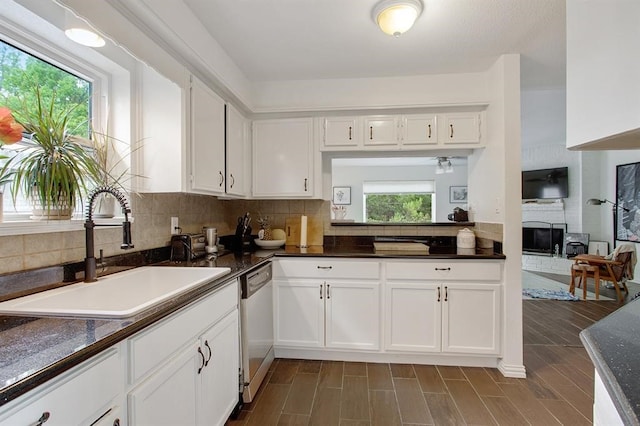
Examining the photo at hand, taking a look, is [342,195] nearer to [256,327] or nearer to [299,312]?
[299,312]

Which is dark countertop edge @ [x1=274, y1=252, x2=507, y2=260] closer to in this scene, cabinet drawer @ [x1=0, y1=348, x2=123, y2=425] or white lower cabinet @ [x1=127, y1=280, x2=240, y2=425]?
white lower cabinet @ [x1=127, y1=280, x2=240, y2=425]

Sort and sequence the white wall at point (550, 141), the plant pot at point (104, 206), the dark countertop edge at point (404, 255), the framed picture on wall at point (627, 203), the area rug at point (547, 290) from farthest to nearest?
the framed picture on wall at point (627, 203) < the area rug at point (547, 290) < the white wall at point (550, 141) < the dark countertop edge at point (404, 255) < the plant pot at point (104, 206)

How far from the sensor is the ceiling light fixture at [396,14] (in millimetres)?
1713

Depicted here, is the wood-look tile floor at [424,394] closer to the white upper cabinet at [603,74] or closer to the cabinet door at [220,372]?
the cabinet door at [220,372]

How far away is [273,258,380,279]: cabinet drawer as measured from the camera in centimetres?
243

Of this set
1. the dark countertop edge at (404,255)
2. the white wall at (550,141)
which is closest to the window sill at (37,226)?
the dark countertop edge at (404,255)

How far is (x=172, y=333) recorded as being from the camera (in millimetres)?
1182

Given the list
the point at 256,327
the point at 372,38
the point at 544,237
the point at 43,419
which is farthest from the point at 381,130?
the point at 544,237

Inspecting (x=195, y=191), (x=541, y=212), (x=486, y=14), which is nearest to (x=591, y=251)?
(x=541, y=212)

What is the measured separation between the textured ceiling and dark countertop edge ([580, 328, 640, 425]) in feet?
6.05

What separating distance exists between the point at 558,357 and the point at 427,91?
251cm

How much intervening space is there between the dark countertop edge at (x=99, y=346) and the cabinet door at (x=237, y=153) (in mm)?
1187

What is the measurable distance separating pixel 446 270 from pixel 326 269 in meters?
0.94

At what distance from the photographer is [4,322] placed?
956 mm
